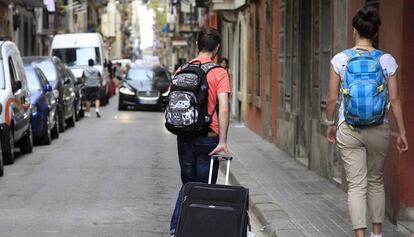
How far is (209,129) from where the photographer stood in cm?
743

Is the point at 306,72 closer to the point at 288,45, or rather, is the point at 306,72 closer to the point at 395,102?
the point at 288,45

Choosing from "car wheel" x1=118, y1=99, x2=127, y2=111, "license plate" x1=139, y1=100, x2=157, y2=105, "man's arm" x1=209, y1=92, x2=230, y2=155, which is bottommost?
"car wheel" x1=118, y1=99, x2=127, y2=111

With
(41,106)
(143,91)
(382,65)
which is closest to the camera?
(382,65)

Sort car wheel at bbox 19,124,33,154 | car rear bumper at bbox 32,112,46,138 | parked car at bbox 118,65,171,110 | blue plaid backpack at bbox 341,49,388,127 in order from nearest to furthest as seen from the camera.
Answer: blue plaid backpack at bbox 341,49,388,127
car wheel at bbox 19,124,33,154
car rear bumper at bbox 32,112,46,138
parked car at bbox 118,65,171,110

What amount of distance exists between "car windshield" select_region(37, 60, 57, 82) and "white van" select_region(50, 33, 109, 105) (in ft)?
45.0

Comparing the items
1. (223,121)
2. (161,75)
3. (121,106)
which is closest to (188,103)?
(223,121)

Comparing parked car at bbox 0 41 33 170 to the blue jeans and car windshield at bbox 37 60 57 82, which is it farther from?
the blue jeans

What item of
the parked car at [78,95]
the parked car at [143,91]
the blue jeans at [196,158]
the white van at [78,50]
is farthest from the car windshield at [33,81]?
the white van at [78,50]

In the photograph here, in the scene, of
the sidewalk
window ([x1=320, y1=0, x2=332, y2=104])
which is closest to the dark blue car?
the sidewalk

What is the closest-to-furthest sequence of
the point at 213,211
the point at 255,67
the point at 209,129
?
the point at 213,211 < the point at 209,129 < the point at 255,67

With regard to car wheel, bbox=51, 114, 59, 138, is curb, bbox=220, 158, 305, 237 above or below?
above

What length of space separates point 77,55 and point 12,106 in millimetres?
22574

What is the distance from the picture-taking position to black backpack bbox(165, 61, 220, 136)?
7.18m

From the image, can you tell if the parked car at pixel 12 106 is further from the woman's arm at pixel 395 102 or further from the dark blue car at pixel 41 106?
the woman's arm at pixel 395 102
